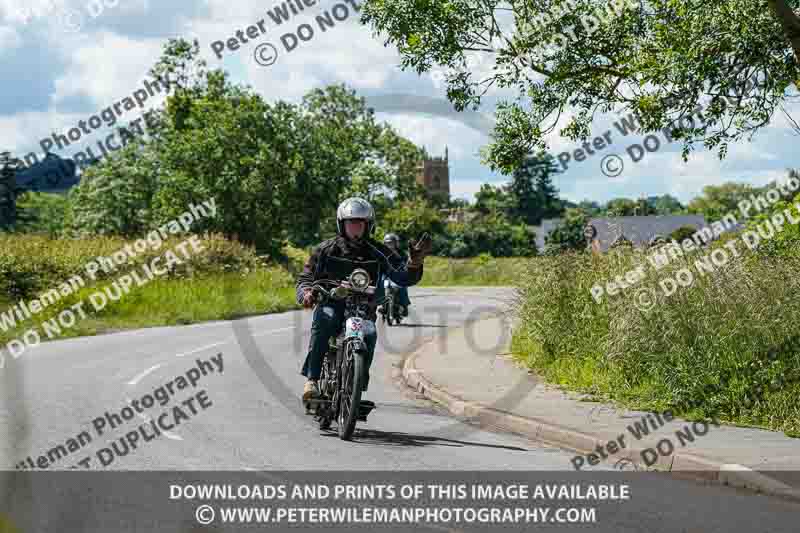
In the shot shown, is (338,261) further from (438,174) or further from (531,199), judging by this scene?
(438,174)

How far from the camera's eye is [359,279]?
28.2ft

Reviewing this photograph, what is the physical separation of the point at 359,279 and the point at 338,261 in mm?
573

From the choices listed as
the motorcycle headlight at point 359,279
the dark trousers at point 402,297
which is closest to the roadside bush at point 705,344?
the motorcycle headlight at point 359,279

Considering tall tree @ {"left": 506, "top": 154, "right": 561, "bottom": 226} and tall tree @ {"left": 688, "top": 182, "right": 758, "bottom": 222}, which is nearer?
tall tree @ {"left": 506, "top": 154, "right": 561, "bottom": 226}

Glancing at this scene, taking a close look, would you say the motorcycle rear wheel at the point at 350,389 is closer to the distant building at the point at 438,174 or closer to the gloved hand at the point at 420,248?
the gloved hand at the point at 420,248

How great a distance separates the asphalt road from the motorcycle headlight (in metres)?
1.44

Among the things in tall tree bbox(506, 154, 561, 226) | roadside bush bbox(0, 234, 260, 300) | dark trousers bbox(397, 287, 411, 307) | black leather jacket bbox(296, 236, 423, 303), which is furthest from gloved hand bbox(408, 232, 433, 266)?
tall tree bbox(506, 154, 561, 226)

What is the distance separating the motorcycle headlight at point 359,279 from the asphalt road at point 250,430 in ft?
4.72

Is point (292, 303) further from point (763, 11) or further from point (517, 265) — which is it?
point (763, 11)

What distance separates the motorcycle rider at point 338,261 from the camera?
8836 mm

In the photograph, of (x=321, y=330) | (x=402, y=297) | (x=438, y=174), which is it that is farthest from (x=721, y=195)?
(x=321, y=330)

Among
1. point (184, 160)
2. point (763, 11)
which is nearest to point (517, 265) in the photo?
point (763, 11)

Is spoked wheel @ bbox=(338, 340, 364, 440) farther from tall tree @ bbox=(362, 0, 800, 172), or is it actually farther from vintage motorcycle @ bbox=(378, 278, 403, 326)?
vintage motorcycle @ bbox=(378, 278, 403, 326)

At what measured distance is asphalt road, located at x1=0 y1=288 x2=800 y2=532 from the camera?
273 inches
